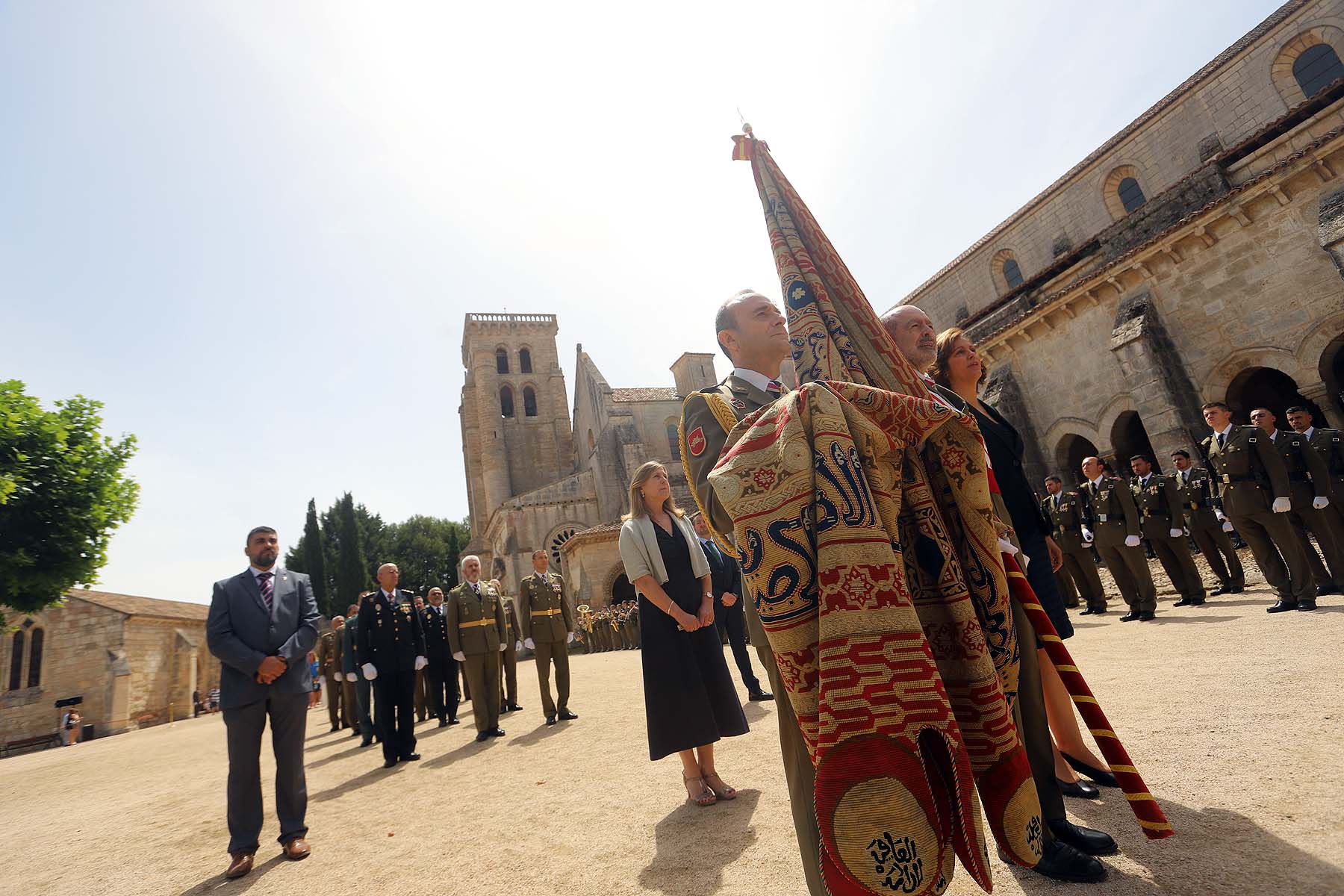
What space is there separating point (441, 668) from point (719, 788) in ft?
22.7

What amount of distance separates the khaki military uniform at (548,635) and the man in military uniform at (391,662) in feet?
4.44

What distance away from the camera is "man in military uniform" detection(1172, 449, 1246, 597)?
8023 mm

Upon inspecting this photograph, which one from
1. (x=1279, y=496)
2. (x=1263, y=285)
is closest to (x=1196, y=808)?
(x=1279, y=496)

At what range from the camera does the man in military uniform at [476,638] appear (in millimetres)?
7059

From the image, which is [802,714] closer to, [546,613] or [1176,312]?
[546,613]

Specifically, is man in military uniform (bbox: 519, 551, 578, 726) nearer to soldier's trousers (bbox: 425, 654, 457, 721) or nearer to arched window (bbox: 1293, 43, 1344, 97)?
soldier's trousers (bbox: 425, 654, 457, 721)

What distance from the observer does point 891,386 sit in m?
1.98

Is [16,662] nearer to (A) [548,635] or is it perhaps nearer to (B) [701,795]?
(A) [548,635]

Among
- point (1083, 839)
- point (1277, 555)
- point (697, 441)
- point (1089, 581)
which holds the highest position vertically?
point (697, 441)

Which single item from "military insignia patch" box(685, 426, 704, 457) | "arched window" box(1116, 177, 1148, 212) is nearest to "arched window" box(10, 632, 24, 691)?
"military insignia patch" box(685, 426, 704, 457)

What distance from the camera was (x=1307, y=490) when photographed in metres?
6.24

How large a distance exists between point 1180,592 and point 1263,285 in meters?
6.73

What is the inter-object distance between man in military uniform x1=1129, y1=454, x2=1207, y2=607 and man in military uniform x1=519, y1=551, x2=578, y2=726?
7.62 metres

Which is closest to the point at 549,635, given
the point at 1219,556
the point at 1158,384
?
the point at 1219,556
